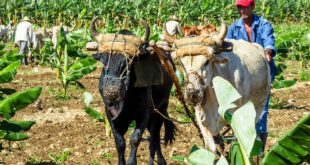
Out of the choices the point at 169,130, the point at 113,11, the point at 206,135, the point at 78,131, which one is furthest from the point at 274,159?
the point at 113,11

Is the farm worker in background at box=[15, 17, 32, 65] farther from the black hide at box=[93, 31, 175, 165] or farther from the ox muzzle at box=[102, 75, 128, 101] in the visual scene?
the ox muzzle at box=[102, 75, 128, 101]

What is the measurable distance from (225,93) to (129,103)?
3.47 m

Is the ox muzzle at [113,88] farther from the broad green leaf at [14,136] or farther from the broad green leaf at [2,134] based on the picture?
the broad green leaf at [2,134]

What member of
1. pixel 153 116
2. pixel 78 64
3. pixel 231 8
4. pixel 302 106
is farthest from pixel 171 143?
pixel 231 8

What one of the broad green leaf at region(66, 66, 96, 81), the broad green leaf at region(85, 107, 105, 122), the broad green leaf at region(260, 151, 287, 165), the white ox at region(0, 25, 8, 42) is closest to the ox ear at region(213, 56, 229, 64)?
the broad green leaf at region(260, 151, 287, 165)

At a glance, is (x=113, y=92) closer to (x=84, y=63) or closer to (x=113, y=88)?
(x=113, y=88)

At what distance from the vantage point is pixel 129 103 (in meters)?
6.85

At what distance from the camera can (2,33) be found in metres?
27.0

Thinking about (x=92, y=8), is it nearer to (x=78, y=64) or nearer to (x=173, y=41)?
(x=78, y=64)

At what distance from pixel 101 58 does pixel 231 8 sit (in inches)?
1274

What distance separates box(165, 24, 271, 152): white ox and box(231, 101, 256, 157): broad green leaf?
1.98 metres

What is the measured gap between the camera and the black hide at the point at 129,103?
6469 mm

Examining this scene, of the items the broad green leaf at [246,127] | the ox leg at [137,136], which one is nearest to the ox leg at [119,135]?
A: the ox leg at [137,136]

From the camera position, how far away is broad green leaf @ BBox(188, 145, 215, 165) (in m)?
3.35
